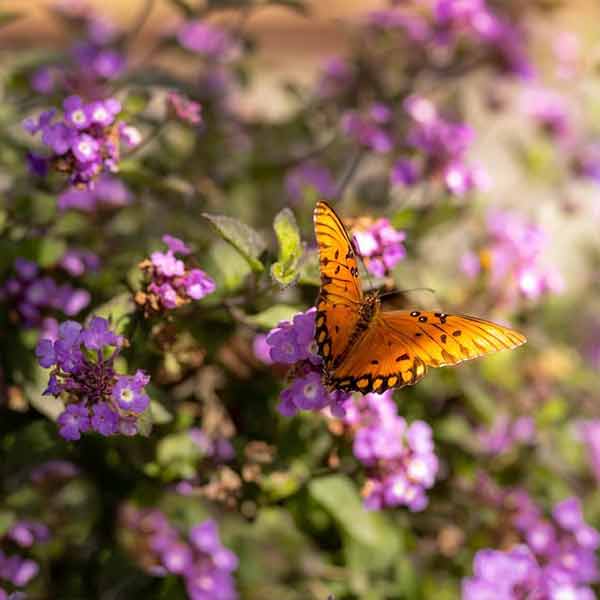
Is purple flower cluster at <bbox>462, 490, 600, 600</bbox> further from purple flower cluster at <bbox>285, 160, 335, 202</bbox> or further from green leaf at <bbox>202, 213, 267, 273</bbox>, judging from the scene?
purple flower cluster at <bbox>285, 160, 335, 202</bbox>

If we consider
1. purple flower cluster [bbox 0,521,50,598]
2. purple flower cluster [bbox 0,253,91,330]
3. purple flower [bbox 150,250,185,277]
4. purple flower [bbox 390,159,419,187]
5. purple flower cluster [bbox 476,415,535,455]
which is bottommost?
purple flower cluster [bbox 476,415,535,455]

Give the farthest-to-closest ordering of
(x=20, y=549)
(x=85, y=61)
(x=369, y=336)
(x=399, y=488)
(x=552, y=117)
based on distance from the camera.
A: (x=552, y=117) < (x=85, y=61) < (x=20, y=549) < (x=399, y=488) < (x=369, y=336)

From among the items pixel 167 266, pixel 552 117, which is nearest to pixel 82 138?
pixel 167 266

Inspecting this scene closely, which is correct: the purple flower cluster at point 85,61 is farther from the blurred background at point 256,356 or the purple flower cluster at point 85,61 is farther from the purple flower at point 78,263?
the purple flower at point 78,263

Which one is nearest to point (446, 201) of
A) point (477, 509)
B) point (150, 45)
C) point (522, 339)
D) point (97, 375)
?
point (477, 509)

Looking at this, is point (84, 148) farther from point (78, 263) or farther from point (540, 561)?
point (540, 561)

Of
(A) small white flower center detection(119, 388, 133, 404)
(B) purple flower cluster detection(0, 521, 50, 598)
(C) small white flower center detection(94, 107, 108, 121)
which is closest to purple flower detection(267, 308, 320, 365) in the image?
(A) small white flower center detection(119, 388, 133, 404)
